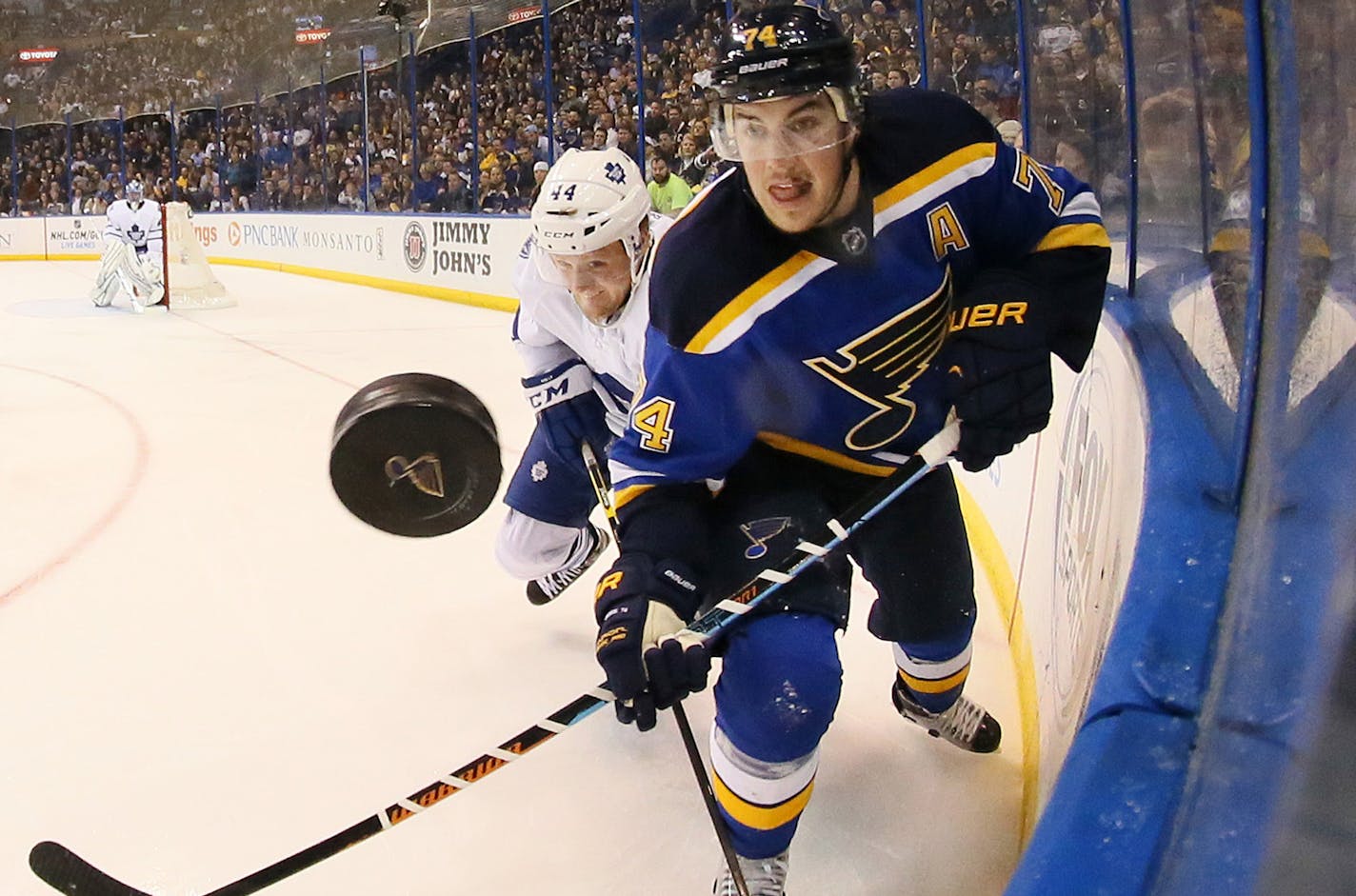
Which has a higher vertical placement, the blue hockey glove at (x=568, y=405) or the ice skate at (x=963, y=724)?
the blue hockey glove at (x=568, y=405)

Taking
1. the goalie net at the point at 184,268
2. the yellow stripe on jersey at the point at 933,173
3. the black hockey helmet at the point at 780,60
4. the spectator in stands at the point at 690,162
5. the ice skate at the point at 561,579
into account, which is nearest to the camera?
the black hockey helmet at the point at 780,60

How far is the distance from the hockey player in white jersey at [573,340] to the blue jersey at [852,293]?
22.8 inches

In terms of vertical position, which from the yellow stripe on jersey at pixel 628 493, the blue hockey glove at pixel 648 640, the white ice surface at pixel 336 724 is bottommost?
the white ice surface at pixel 336 724

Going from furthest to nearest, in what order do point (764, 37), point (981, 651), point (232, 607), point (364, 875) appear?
point (232, 607) < point (981, 651) < point (364, 875) < point (764, 37)

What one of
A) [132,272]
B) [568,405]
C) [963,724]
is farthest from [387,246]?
[963,724]

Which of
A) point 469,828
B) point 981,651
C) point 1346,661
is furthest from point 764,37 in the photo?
→ point 981,651

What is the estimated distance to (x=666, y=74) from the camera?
783 cm

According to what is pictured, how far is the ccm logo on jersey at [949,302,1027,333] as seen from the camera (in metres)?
1.49

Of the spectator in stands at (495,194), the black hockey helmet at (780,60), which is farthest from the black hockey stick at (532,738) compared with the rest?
the spectator in stands at (495,194)

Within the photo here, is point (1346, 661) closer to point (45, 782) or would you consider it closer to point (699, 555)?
point (699, 555)

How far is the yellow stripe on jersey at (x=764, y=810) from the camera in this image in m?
1.59

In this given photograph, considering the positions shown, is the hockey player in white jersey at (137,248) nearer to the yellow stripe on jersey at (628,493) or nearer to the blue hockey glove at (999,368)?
the yellow stripe on jersey at (628,493)

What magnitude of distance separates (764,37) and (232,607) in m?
2.17

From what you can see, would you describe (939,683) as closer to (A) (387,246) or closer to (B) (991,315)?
(B) (991,315)
